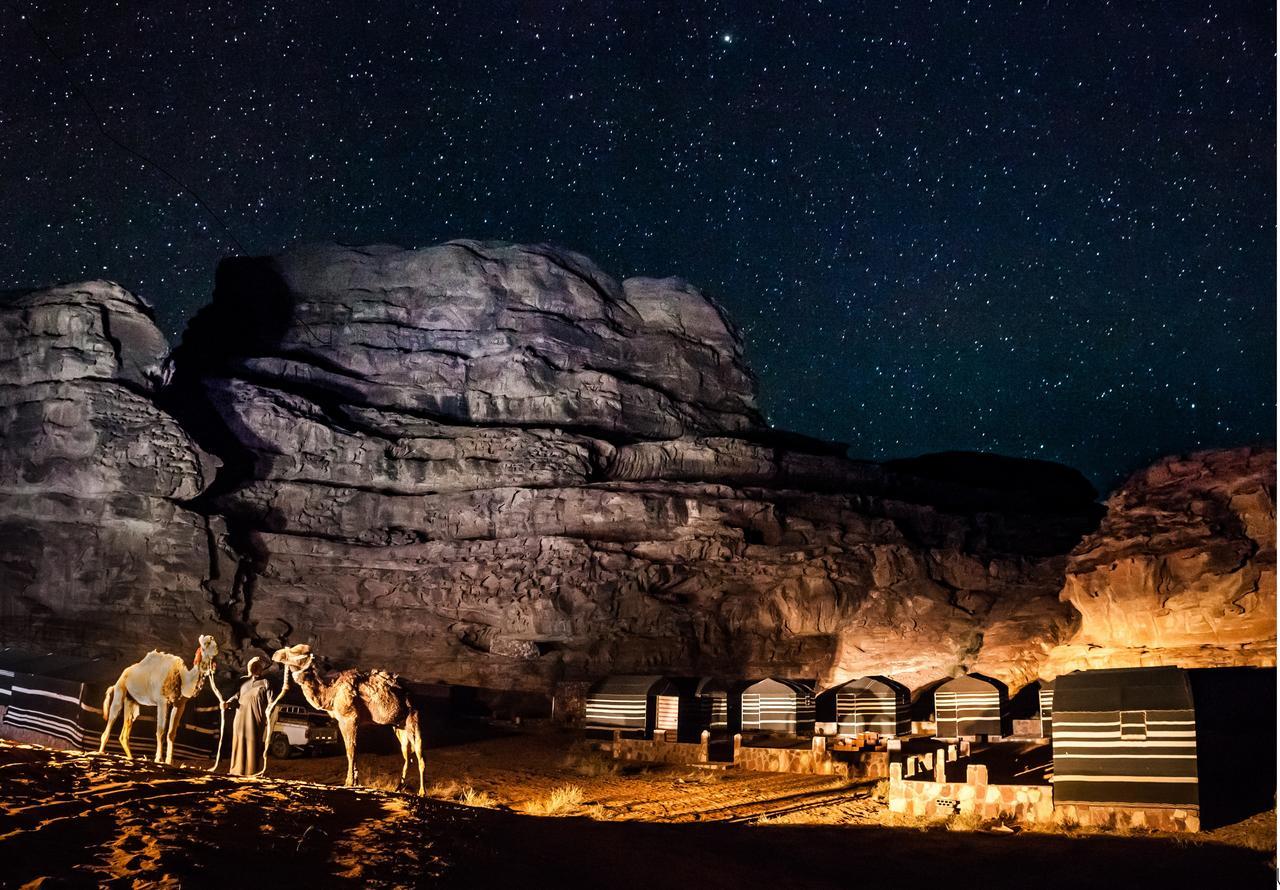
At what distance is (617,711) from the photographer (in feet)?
118

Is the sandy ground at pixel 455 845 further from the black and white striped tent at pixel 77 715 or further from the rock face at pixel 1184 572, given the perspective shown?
the rock face at pixel 1184 572

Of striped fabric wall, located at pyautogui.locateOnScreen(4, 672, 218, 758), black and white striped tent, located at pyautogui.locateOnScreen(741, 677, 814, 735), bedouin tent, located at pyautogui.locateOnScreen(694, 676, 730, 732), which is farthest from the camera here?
bedouin tent, located at pyautogui.locateOnScreen(694, 676, 730, 732)

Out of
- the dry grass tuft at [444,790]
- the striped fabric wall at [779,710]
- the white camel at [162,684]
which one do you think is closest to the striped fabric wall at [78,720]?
the white camel at [162,684]

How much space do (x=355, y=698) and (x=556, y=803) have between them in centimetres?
472

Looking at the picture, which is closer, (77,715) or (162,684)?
(162,684)

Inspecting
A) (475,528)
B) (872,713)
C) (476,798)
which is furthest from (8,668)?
(475,528)

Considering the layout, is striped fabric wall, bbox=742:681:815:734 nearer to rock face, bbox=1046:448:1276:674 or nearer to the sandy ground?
rock face, bbox=1046:448:1276:674

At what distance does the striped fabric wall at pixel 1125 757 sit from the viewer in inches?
600

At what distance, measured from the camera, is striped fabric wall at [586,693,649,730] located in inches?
1384

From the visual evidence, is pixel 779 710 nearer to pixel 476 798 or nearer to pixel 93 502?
pixel 476 798

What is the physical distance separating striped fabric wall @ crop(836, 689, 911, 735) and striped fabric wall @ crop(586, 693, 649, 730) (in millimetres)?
7162

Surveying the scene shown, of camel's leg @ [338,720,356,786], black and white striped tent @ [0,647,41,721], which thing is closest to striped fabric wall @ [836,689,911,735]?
camel's leg @ [338,720,356,786]

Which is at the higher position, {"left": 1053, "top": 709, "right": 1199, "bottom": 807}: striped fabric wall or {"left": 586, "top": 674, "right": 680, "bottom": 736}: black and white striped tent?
{"left": 1053, "top": 709, "right": 1199, "bottom": 807}: striped fabric wall

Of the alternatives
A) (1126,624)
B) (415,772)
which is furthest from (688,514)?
(415,772)
